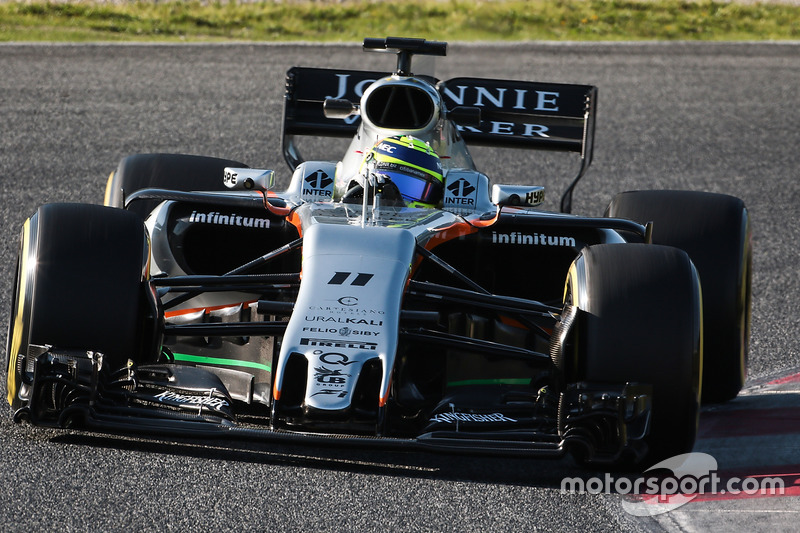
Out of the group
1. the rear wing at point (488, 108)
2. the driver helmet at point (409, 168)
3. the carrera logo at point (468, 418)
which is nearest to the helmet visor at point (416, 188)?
the driver helmet at point (409, 168)

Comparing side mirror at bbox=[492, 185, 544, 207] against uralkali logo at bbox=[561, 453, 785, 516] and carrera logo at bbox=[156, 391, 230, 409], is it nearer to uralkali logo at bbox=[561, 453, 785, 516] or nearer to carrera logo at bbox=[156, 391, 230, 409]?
uralkali logo at bbox=[561, 453, 785, 516]

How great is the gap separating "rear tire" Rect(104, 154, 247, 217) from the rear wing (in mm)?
642

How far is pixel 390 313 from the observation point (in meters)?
5.11

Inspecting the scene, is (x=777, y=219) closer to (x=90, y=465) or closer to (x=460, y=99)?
(x=460, y=99)

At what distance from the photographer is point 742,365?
21.5 feet

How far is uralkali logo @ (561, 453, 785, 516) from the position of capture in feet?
16.5

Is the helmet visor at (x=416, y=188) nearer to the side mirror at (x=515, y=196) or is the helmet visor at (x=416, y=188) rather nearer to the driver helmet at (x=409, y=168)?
the driver helmet at (x=409, y=168)

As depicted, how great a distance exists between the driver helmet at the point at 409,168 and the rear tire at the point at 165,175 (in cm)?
110

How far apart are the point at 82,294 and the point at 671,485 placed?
2423 millimetres

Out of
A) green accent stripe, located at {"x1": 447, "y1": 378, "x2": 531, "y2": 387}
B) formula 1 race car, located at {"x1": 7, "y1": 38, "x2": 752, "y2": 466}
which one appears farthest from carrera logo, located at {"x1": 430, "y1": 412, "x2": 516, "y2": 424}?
green accent stripe, located at {"x1": 447, "y1": 378, "x2": 531, "y2": 387}

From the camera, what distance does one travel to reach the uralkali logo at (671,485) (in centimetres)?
502

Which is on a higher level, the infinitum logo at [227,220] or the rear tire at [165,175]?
the rear tire at [165,175]

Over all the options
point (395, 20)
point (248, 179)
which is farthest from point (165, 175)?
point (395, 20)

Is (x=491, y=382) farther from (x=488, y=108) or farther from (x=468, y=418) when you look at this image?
(x=488, y=108)
